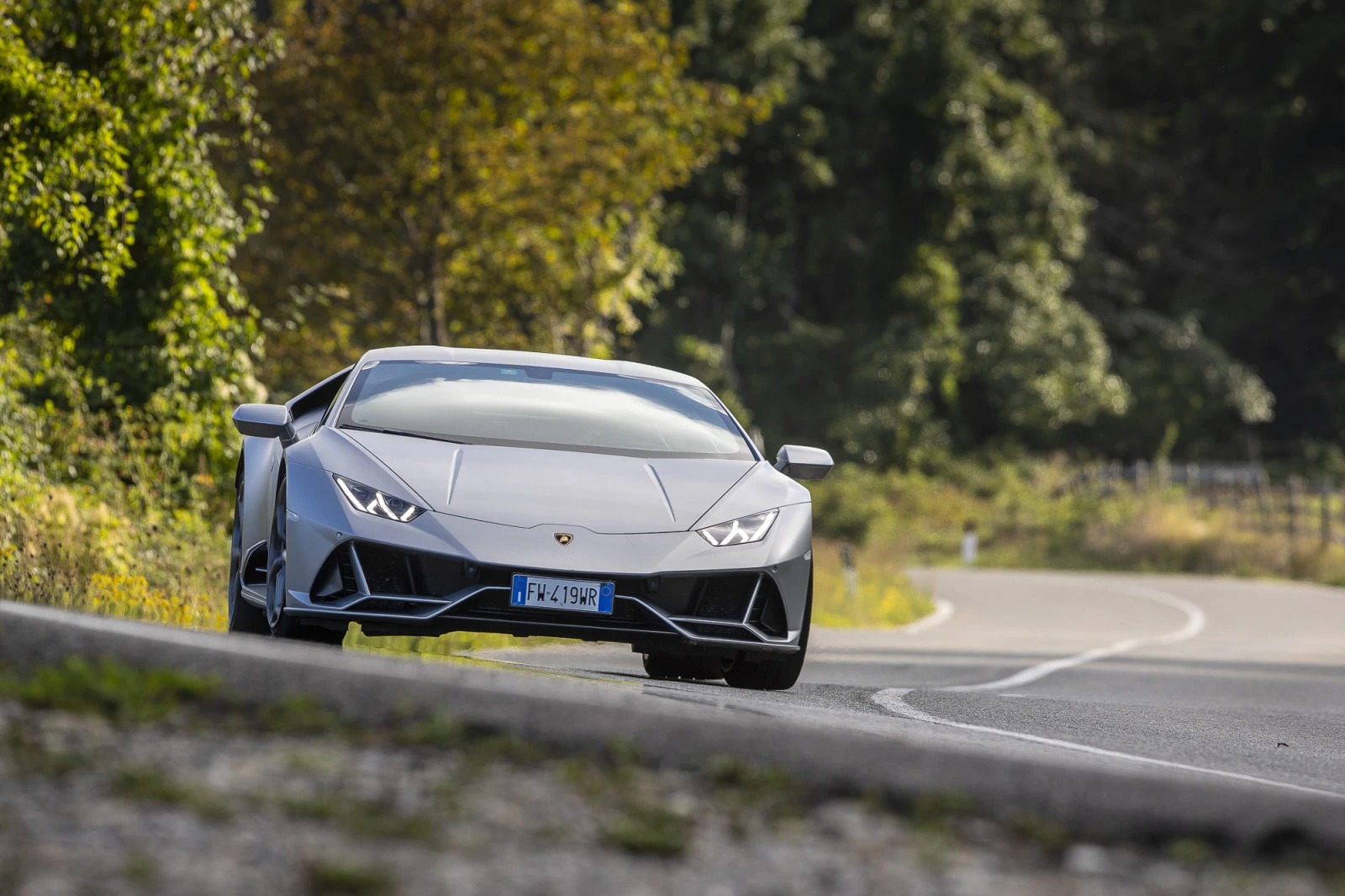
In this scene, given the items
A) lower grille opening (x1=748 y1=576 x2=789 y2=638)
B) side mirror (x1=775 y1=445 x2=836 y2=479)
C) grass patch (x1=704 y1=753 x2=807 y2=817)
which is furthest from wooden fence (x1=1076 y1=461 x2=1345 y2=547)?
grass patch (x1=704 y1=753 x2=807 y2=817)

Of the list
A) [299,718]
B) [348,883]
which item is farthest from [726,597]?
[348,883]

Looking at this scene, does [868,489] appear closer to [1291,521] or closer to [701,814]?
[1291,521]

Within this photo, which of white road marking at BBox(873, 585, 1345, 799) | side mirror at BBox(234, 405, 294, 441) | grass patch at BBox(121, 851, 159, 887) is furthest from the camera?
side mirror at BBox(234, 405, 294, 441)

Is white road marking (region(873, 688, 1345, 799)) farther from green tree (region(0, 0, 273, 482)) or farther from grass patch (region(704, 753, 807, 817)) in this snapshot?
green tree (region(0, 0, 273, 482))

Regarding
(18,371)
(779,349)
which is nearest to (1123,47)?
(779,349)

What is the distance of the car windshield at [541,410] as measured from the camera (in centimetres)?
870

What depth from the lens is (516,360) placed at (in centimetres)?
966

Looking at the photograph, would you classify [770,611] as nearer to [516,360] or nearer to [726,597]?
[726,597]

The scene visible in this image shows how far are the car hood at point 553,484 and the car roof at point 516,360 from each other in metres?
1.09

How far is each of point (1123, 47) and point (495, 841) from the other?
5463 centimetres

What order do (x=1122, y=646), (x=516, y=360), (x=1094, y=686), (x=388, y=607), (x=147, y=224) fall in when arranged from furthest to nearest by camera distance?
(x=1122, y=646)
(x=147, y=224)
(x=1094, y=686)
(x=516, y=360)
(x=388, y=607)

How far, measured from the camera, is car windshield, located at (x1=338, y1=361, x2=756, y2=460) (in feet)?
28.6

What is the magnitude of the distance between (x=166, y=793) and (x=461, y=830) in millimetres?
592

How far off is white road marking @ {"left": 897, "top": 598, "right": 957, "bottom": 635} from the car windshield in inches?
394
